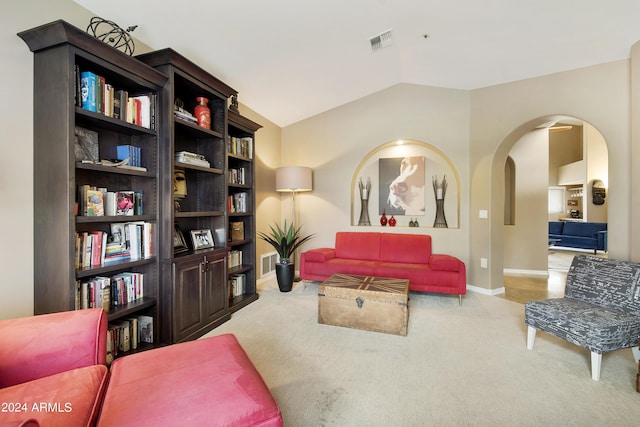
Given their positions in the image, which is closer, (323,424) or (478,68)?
(323,424)

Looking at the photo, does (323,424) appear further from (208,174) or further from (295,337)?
(208,174)

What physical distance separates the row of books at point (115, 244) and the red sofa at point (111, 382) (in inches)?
23.3

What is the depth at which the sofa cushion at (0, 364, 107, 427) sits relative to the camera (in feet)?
2.92

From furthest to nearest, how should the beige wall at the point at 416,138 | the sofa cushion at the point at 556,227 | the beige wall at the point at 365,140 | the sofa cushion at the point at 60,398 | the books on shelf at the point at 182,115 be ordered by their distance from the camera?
the sofa cushion at the point at 556,227, the beige wall at the point at 365,140, the books on shelf at the point at 182,115, the beige wall at the point at 416,138, the sofa cushion at the point at 60,398

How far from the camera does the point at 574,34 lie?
98.3 inches

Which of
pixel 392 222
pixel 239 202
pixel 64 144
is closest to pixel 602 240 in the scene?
pixel 392 222

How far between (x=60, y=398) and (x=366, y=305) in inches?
83.1

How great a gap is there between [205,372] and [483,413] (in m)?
1.52

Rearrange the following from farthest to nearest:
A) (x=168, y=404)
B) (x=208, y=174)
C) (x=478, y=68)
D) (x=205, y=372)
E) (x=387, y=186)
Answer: (x=387, y=186)
(x=478, y=68)
(x=208, y=174)
(x=205, y=372)
(x=168, y=404)

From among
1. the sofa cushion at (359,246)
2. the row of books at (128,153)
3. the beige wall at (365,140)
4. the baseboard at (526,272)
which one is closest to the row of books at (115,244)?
the row of books at (128,153)

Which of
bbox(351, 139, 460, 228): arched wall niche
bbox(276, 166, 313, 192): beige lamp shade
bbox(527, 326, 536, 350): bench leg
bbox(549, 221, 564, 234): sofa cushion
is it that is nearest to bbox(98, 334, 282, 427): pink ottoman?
bbox(527, 326, 536, 350): bench leg

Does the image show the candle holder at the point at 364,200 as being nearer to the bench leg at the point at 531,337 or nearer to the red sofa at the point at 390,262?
the red sofa at the point at 390,262

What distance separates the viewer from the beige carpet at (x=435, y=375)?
1501 mm

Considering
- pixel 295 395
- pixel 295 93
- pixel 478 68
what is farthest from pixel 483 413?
pixel 295 93
